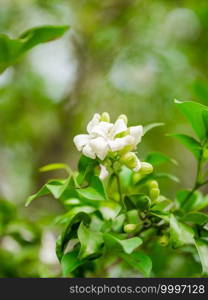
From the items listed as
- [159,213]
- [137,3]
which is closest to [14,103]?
[137,3]

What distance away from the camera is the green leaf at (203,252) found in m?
0.57

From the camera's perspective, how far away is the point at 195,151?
676 mm

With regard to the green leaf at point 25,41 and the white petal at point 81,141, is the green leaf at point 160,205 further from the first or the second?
the green leaf at point 25,41

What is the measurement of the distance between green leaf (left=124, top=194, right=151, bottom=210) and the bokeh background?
4.00ft

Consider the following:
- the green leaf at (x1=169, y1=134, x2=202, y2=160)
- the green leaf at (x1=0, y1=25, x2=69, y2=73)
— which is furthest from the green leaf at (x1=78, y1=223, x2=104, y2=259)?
the green leaf at (x1=0, y1=25, x2=69, y2=73)

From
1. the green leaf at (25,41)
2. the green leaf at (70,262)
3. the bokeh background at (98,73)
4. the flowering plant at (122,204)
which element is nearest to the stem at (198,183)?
the flowering plant at (122,204)

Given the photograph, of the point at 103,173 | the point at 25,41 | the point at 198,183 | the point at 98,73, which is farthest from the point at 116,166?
the point at 98,73

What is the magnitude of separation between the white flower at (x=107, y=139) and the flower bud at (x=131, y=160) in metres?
0.01

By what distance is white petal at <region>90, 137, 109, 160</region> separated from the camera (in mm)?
592

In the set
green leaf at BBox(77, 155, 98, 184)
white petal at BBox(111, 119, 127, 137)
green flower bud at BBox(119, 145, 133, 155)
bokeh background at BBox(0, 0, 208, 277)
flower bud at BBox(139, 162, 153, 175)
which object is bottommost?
bokeh background at BBox(0, 0, 208, 277)

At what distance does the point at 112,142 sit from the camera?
1.96 ft

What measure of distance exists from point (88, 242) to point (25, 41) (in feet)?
1.40

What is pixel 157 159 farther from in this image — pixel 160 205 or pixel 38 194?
pixel 38 194

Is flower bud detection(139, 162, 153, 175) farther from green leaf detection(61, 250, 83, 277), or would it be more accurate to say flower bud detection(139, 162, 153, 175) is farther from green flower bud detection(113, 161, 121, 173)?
green leaf detection(61, 250, 83, 277)
